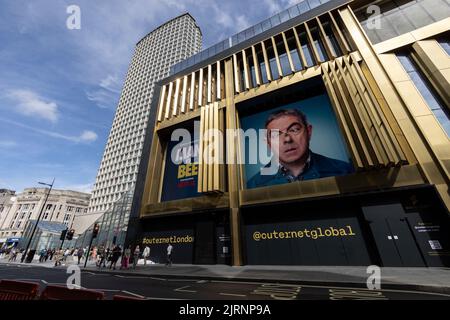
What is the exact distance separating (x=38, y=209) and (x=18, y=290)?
346 ft

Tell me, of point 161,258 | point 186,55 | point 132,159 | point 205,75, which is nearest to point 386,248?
point 161,258

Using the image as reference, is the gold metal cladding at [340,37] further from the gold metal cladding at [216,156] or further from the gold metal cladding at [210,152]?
the gold metal cladding at [210,152]

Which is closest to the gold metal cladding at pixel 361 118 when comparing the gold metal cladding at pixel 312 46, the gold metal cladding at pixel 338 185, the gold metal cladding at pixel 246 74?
the gold metal cladding at pixel 338 185

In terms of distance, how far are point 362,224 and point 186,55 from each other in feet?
283

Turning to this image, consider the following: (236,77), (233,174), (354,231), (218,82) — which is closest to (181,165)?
(233,174)

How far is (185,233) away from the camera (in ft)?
65.7

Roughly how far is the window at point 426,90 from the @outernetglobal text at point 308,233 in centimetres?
874

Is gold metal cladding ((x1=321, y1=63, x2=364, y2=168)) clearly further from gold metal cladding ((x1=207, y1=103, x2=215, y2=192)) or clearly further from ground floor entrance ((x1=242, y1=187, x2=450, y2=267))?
gold metal cladding ((x1=207, y1=103, x2=215, y2=192))

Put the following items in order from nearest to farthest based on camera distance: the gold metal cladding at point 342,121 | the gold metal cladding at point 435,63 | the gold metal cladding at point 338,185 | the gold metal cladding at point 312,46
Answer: the gold metal cladding at point 338,185 → the gold metal cladding at point 435,63 → the gold metal cladding at point 342,121 → the gold metal cladding at point 312,46

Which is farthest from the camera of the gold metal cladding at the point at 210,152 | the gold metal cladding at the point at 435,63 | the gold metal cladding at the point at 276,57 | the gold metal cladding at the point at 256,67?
the gold metal cladding at the point at 256,67

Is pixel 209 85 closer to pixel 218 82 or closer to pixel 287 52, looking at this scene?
pixel 218 82

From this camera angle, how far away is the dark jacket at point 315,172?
1609cm

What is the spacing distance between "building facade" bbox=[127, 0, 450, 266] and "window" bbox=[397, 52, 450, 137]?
3.6 inches

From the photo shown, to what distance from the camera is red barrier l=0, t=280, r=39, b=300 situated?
461 centimetres
